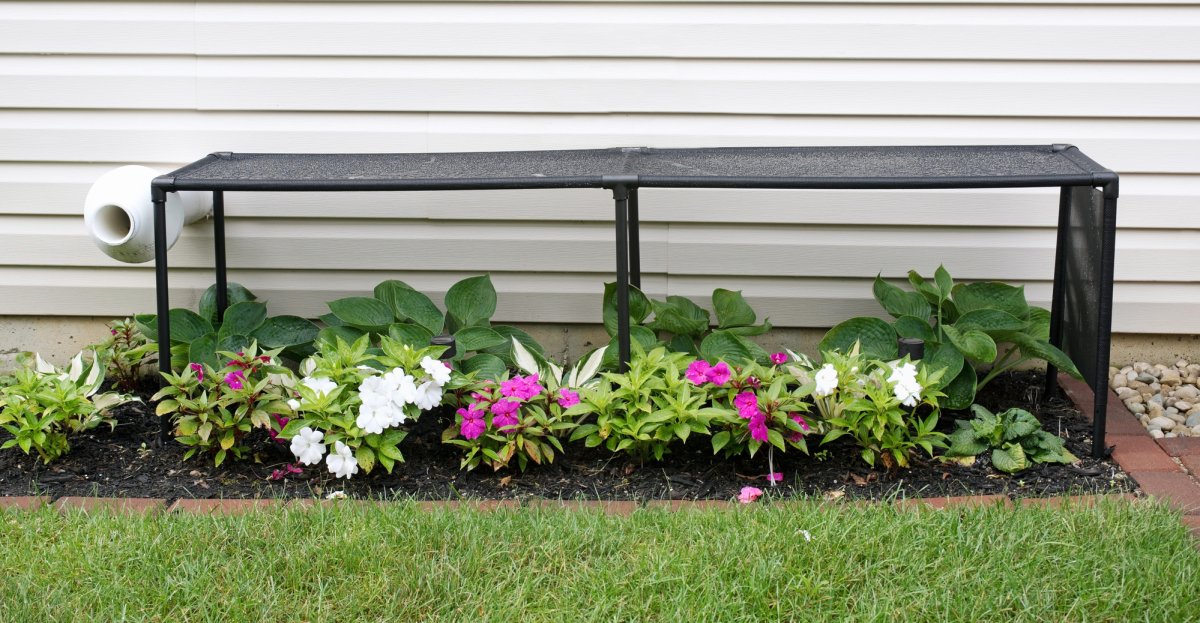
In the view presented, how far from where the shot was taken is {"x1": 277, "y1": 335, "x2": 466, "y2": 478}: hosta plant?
107 inches

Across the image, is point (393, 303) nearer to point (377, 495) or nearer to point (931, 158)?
point (377, 495)

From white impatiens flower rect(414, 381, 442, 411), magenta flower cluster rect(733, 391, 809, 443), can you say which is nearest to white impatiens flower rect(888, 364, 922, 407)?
magenta flower cluster rect(733, 391, 809, 443)

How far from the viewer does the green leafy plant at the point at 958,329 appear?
301 centimetres

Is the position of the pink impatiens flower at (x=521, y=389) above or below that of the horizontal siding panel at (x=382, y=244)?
below

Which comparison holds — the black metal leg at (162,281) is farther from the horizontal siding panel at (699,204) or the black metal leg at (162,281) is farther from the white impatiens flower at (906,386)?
the white impatiens flower at (906,386)

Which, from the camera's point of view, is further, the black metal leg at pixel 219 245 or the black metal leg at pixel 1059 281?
the black metal leg at pixel 219 245

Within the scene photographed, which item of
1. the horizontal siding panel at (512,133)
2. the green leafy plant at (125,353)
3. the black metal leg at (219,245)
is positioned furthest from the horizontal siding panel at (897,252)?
the green leafy plant at (125,353)

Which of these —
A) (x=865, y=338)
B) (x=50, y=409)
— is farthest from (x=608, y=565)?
(x=50, y=409)

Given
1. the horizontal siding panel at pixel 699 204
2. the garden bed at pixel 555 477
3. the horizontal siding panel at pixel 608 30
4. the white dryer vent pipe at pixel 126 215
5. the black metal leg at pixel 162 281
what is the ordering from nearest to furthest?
the garden bed at pixel 555 477 < the black metal leg at pixel 162 281 < the white dryer vent pipe at pixel 126 215 < the horizontal siding panel at pixel 608 30 < the horizontal siding panel at pixel 699 204

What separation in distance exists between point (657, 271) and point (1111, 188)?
4.52 ft

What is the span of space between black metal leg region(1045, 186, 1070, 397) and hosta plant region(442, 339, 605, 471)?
4.80 ft

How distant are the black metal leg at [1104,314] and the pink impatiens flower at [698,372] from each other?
0.99 m

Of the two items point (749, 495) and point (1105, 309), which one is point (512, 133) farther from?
point (1105, 309)

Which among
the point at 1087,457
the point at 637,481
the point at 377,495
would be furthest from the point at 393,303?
the point at 1087,457
